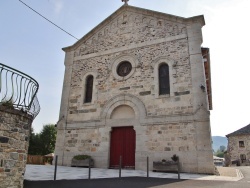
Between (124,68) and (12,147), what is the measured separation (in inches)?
367

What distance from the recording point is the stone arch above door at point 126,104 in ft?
37.8

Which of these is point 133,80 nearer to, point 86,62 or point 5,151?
point 86,62

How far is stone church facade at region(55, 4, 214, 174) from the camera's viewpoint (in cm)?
1034

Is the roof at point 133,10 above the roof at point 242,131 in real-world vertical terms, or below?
above

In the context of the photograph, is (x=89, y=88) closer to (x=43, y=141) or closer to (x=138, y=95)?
(x=138, y=95)

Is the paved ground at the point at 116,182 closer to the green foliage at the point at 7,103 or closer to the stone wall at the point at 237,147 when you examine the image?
the green foliage at the point at 7,103

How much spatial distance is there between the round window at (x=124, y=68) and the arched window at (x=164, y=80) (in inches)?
78.1

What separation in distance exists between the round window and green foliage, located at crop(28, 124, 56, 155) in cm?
2113

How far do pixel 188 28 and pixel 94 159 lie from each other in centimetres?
887

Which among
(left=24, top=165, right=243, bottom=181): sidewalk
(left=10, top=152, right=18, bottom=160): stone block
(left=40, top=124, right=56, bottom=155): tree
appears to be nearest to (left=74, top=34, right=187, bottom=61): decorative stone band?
(left=24, top=165, right=243, bottom=181): sidewalk

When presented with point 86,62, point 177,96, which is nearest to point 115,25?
point 86,62

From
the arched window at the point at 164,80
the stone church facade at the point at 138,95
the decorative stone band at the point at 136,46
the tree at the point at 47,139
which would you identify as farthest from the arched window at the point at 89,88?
the tree at the point at 47,139

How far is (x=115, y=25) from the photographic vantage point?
14.3 m

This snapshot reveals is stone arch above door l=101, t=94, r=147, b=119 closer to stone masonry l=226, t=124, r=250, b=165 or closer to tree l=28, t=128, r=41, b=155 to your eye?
tree l=28, t=128, r=41, b=155
